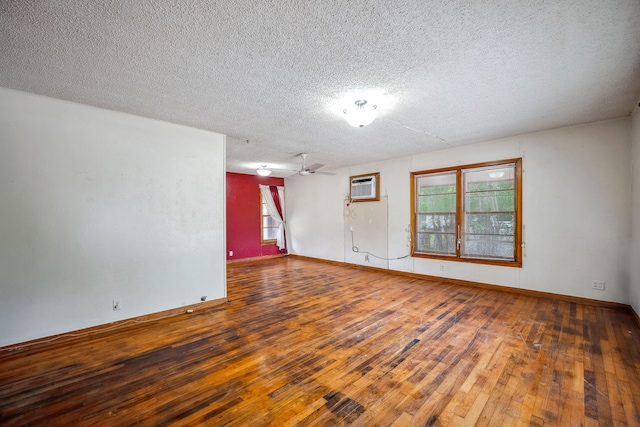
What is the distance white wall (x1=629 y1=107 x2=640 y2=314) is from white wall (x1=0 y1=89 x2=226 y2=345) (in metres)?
5.54

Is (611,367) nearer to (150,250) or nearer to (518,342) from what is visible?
(518,342)

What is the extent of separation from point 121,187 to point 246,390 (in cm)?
280

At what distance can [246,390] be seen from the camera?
1.93 m

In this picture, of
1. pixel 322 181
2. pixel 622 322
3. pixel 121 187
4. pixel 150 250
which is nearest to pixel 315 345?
pixel 150 250

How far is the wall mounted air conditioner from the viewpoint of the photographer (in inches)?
243

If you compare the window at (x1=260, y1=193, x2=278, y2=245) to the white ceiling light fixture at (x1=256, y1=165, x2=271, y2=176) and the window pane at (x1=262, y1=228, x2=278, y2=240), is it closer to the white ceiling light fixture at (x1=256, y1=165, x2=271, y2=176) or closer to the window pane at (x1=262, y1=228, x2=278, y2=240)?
the window pane at (x1=262, y1=228, x2=278, y2=240)

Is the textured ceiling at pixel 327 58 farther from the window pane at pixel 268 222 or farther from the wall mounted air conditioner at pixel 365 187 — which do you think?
the window pane at pixel 268 222

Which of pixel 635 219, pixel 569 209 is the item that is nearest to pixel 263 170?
pixel 569 209

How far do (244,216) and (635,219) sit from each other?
24.9 ft

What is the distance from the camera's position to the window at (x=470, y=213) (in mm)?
4391

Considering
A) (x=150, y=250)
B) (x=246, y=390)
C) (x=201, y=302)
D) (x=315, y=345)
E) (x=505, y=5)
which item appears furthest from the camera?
(x=201, y=302)

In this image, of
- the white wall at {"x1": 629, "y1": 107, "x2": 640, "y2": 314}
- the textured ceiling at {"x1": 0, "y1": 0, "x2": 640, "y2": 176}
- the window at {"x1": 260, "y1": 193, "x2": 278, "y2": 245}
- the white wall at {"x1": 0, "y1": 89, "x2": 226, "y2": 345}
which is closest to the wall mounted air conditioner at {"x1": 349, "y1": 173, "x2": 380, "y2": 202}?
the textured ceiling at {"x1": 0, "y1": 0, "x2": 640, "y2": 176}

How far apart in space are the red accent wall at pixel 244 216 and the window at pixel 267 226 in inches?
5.8

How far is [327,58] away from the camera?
2.10m
